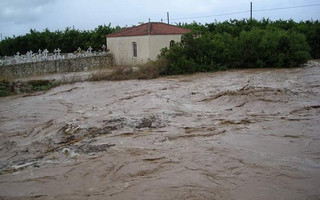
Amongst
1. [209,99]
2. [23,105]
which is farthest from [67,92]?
[209,99]

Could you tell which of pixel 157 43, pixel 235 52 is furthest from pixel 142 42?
pixel 235 52

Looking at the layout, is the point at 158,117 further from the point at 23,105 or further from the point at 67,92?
the point at 67,92

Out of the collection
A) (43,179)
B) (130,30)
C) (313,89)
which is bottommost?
(43,179)

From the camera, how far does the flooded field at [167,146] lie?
555 cm

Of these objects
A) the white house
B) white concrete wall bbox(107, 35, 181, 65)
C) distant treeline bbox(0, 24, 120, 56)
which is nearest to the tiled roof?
the white house

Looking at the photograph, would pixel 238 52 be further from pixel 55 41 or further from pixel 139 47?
pixel 55 41

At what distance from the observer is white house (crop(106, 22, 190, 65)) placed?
2531 cm

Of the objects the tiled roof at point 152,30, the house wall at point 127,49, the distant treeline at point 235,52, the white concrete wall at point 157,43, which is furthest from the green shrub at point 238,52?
the house wall at point 127,49

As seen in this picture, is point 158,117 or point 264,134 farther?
point 158,117

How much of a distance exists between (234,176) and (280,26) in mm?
26485

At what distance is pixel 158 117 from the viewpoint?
997 centimetres

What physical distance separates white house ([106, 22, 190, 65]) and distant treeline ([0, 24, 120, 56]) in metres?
2.79

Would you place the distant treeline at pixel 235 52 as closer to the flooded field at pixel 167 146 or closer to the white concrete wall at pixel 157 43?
the white concrete wall at pixel 157 43

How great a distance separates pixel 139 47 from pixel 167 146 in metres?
19.3
